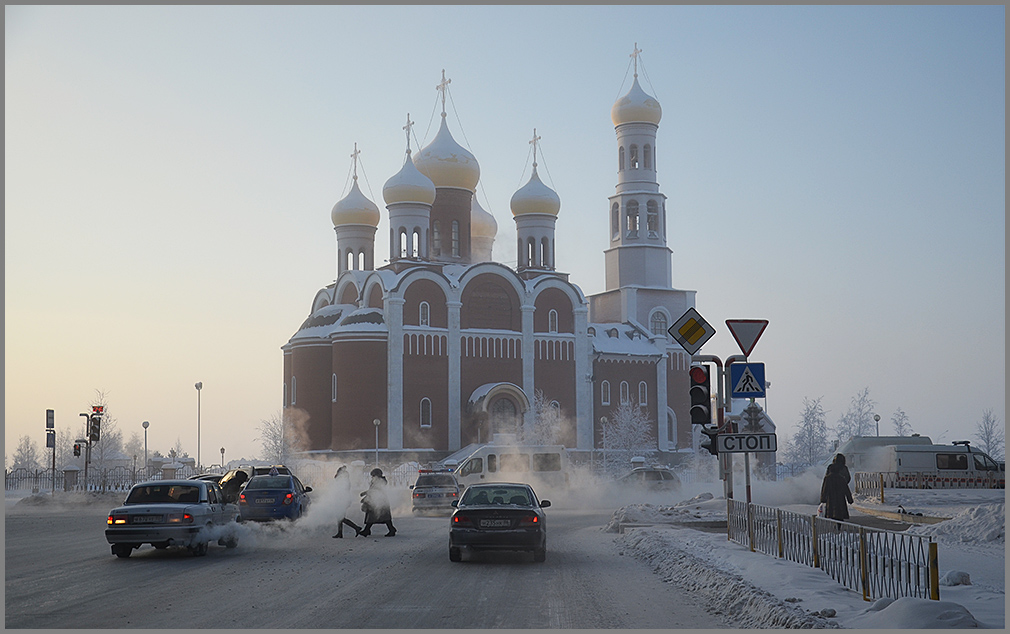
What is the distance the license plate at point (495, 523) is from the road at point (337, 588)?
58cm

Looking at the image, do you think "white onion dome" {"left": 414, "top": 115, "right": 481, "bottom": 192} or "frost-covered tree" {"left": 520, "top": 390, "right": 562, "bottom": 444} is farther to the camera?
"white onion dome" {"left": 414, "top": 115, "right": 481, "bottom": 192}

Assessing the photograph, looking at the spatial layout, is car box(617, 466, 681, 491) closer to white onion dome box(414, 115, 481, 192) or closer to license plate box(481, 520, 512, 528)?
license plate box(481, 520, 512, 528)

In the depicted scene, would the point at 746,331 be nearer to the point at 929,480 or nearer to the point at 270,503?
the point at 270,503

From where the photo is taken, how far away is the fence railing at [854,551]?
32.7 ft

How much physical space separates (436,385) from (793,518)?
47.5m

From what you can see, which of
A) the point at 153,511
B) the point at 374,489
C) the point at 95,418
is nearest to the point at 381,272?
the point at 95,418

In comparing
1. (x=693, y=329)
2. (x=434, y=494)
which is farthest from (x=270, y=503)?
(x=693, y=329)

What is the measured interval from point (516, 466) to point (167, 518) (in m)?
23.0

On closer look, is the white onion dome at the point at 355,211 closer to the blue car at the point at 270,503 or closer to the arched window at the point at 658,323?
the arched window at the point at 658,323

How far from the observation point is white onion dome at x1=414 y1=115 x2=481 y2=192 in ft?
217

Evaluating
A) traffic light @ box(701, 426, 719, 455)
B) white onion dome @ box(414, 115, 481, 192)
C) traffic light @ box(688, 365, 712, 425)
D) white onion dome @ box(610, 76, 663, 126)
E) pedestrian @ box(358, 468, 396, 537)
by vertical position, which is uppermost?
white onion dome @ box(610, 76, 663, 126)

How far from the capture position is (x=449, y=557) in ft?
54.6

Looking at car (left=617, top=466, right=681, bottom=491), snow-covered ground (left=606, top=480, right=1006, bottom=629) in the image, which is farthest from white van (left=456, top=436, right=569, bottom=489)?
snow-covered ground (left=606, top=480, right=1006, bottom=629)

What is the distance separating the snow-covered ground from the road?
16.9 inches
